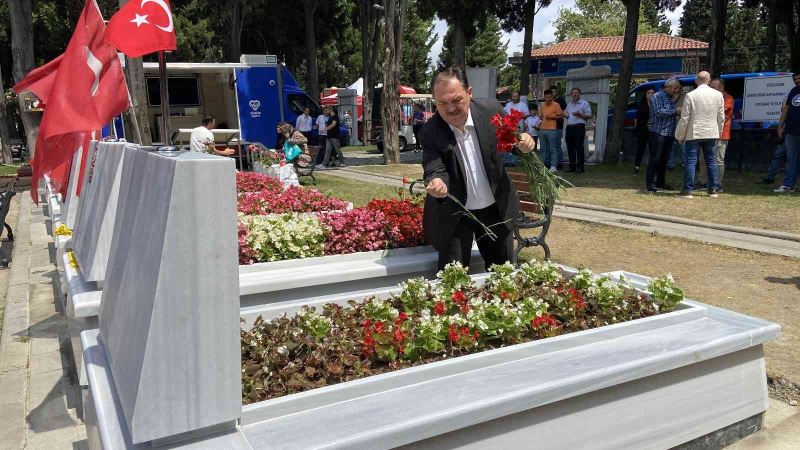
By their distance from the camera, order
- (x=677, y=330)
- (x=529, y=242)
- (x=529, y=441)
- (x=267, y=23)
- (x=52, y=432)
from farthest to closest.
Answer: (x=267, y=23) → (x=529, y=242) → (x=52, y=432) → (x=677, y=330) → (x=529, y=441)

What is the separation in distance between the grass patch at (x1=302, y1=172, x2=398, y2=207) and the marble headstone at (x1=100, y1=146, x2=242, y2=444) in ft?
27.0

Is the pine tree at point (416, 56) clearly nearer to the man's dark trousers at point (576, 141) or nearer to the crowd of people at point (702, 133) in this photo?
the man's dark trousers at point (576, 141)

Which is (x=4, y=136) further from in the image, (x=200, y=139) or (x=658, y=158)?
(x=658, y=158)

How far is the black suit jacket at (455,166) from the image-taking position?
13.2 feet

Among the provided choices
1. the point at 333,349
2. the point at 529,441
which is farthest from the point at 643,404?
the point at 333,349

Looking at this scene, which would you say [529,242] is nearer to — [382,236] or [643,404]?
[382,236]

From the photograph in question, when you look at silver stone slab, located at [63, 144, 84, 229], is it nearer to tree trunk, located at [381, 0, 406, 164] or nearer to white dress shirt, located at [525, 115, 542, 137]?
white dress shirt, located at [525, 115, 542, 137]

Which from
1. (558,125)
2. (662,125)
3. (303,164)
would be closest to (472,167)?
(662,125)

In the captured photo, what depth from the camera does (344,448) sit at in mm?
2113

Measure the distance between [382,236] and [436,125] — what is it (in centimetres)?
148

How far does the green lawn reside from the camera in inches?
336

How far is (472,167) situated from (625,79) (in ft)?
46.1

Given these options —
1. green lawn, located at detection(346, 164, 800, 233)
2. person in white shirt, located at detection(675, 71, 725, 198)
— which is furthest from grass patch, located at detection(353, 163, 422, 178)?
person in white shirt, located at detection(675, 71, 725, 198)

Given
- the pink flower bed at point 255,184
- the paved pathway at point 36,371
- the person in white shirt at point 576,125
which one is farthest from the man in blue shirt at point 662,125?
the paved pathway at point 36,371
